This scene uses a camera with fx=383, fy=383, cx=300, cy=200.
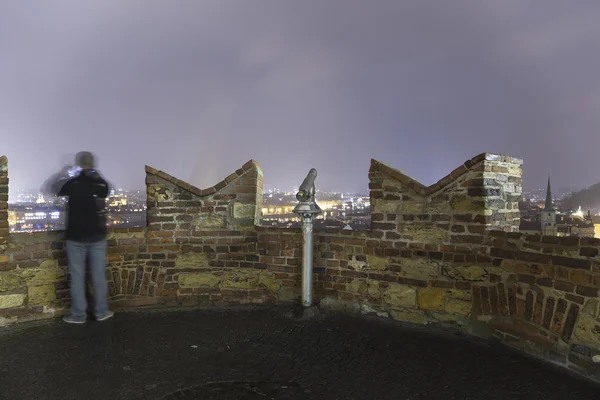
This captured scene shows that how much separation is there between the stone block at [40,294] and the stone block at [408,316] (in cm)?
374

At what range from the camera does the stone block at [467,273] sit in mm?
3657

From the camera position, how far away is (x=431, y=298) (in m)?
3.94

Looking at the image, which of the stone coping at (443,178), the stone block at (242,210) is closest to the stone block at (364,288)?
the stone coping at (443,178)

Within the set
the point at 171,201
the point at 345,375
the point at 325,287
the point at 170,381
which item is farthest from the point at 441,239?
the point at 171,201

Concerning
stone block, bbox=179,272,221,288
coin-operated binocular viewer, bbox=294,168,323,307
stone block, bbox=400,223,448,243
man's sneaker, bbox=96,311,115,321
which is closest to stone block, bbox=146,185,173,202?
stone block, bbox=179,272,221,288

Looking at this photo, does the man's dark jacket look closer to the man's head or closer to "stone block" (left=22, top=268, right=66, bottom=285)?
the man's head

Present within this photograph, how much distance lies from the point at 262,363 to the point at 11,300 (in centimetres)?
292

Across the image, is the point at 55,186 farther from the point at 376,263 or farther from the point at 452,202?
the point at 452,202

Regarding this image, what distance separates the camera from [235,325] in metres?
3.93

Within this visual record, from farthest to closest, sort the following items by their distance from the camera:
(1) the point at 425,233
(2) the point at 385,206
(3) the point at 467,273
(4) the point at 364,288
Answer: (4) the point at 364,288
(2) the point at 385,206
(1) the point at 425,233
(3) the point at 467,273

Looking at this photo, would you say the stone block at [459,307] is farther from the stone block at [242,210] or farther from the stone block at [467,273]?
the stone block at [242,210]

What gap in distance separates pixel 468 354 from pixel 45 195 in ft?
14.8

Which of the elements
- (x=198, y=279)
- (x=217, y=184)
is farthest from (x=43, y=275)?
(x=217, y=184)

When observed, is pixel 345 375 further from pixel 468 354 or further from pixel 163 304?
pixel 163 304
